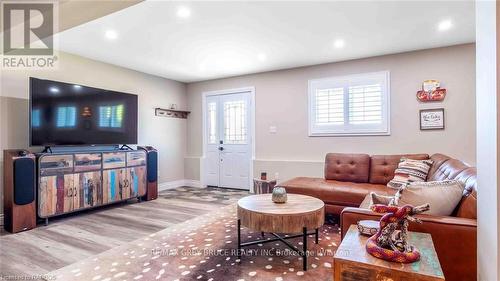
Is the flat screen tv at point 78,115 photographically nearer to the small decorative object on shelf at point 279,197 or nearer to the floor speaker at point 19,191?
the floor speaker at point 19,191

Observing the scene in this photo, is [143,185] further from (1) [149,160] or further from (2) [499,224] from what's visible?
(2) [499,224]

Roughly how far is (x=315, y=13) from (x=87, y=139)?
3.53m

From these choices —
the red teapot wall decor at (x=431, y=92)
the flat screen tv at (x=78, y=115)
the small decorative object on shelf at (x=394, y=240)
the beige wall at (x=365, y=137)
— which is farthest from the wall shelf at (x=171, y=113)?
the small decorative object on shelf at (x=394, y=240)

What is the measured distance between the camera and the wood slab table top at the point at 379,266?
1.08 meters

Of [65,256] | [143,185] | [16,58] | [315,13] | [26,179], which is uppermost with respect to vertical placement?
[315,13]

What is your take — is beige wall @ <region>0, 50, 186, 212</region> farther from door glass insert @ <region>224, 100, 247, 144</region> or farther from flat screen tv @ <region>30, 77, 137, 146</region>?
door glass insert @ <region>224, 100, 247, 144</region>

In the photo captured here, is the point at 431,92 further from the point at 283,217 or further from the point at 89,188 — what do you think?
the point at 89,188

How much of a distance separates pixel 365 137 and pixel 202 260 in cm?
322

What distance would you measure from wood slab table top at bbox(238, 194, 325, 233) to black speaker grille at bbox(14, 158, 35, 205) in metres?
2.63

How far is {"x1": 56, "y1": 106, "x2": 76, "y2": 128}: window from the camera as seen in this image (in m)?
3.44

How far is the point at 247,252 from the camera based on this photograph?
236cm

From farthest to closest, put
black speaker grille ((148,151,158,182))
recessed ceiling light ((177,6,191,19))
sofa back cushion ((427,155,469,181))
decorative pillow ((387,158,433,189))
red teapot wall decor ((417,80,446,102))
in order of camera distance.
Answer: black speaker grille ((148,151,158,182)), red teapot wall decor ((417,80,446,102)), decorative pillow ((387,158,433,189)), recessed ceiling light ((177,6,191,19)), sofa back cushion ((427,155,469,181))

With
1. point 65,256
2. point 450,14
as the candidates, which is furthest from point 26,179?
point 450,14

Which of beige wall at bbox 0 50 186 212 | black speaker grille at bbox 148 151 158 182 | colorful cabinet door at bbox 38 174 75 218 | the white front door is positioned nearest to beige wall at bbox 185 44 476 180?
the white front door
